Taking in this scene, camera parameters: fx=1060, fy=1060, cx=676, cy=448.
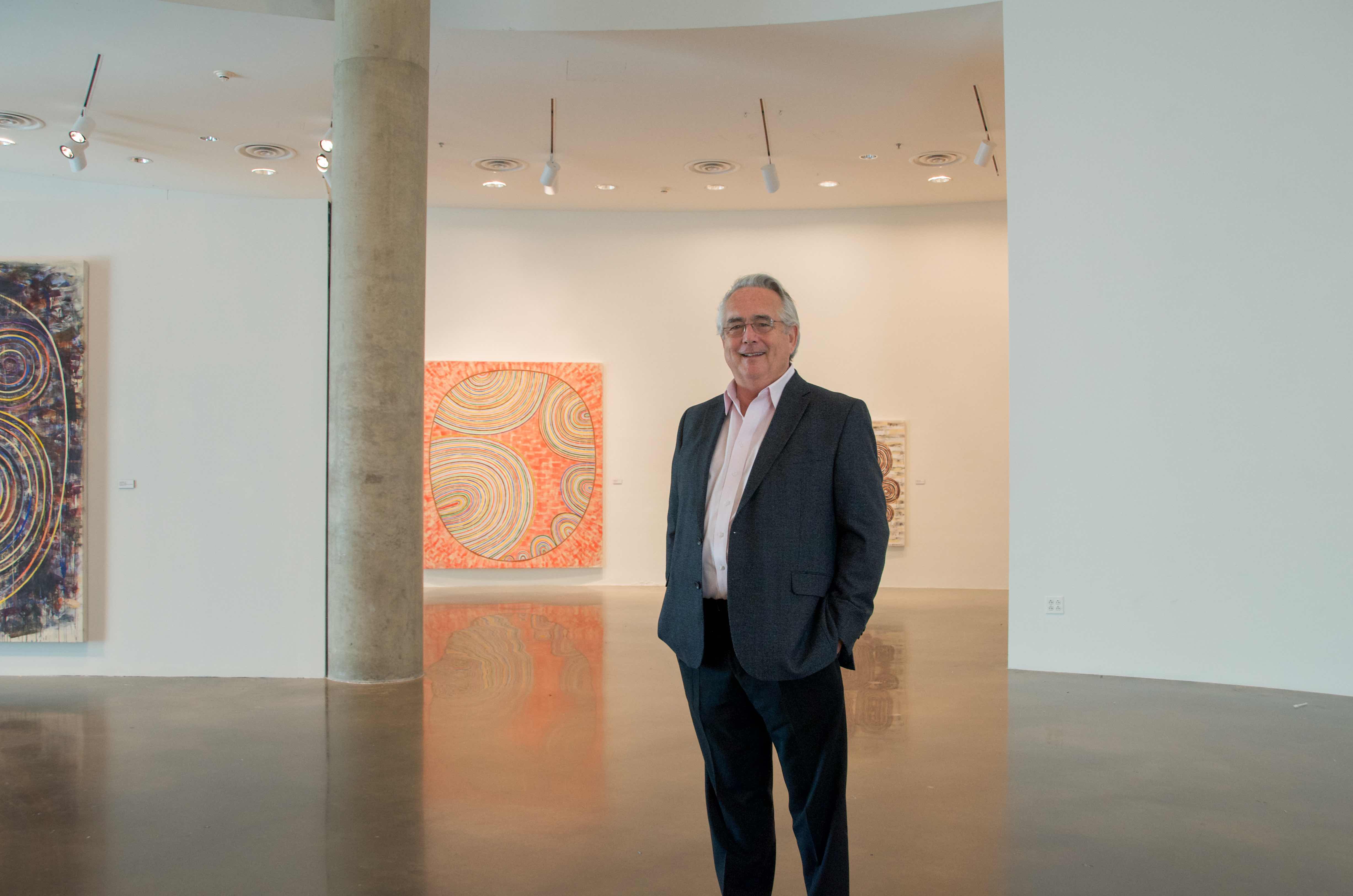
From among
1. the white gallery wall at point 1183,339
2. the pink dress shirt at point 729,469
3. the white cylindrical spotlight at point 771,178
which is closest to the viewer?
the pink dress shirt at point 729,469

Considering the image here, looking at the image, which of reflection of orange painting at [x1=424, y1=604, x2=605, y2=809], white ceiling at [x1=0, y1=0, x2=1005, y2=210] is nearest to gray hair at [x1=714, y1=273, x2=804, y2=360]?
reflection of orange painting at [x1=424, y1=604, x2=605, y2=809]

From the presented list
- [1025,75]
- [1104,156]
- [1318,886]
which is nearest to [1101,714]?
[1318,886]

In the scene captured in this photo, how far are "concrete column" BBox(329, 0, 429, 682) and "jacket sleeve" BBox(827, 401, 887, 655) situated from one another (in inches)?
179

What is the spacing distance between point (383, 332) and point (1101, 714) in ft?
15.6

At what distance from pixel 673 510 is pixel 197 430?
480cm

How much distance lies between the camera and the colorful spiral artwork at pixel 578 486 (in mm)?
12086

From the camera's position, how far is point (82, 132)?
872 centimetres

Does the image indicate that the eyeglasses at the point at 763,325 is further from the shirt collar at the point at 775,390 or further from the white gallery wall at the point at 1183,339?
the white gallery wall at the point at 1183,339

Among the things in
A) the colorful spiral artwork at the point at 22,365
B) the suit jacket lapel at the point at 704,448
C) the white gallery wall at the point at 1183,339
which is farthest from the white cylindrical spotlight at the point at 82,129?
the suit jacket lapel at the point at 704,448

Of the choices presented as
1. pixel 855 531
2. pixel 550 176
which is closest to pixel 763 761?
pixel 855 531

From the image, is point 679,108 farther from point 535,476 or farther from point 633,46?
point 535,476

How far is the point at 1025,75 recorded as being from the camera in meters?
7.28

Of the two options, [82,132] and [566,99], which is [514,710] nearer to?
[566,99]

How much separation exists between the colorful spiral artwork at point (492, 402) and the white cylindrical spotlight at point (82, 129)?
4.51m
